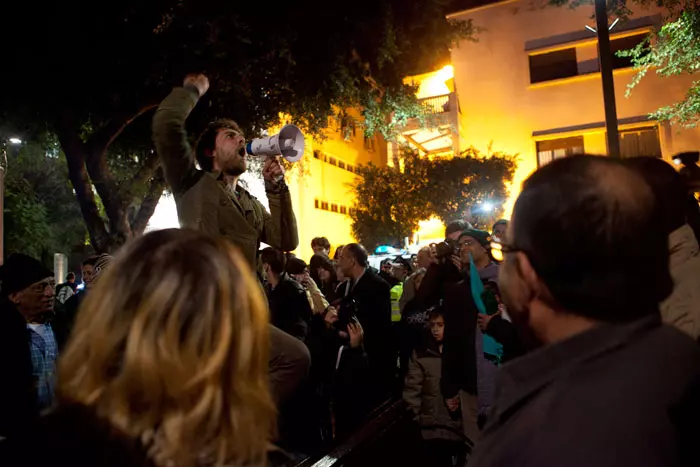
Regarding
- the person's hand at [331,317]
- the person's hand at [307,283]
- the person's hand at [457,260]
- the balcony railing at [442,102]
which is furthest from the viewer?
the balcony railing at [442,102]

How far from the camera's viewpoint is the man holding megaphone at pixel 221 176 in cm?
282

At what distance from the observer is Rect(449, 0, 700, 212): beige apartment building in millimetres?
25266

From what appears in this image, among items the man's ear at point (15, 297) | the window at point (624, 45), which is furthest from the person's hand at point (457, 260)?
the window at point (624, 45)

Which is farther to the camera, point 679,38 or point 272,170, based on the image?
point 679,38

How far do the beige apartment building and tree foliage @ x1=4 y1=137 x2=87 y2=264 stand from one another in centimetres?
2039

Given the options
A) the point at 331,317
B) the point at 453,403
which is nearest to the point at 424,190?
the point at 331,317

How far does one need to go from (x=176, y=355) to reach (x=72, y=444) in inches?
→ 10.1

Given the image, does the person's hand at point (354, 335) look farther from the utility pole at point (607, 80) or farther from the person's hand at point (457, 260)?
the utility pole at point (607, 80)

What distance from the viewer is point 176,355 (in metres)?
1.23

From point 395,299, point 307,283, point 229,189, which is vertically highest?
point 229,189

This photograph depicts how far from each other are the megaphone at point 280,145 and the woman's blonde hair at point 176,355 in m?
1.89

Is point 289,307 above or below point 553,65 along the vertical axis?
below

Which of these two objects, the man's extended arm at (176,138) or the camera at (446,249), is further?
the camera at (446,249)

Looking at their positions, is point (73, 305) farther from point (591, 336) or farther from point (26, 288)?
point (591, 336)
